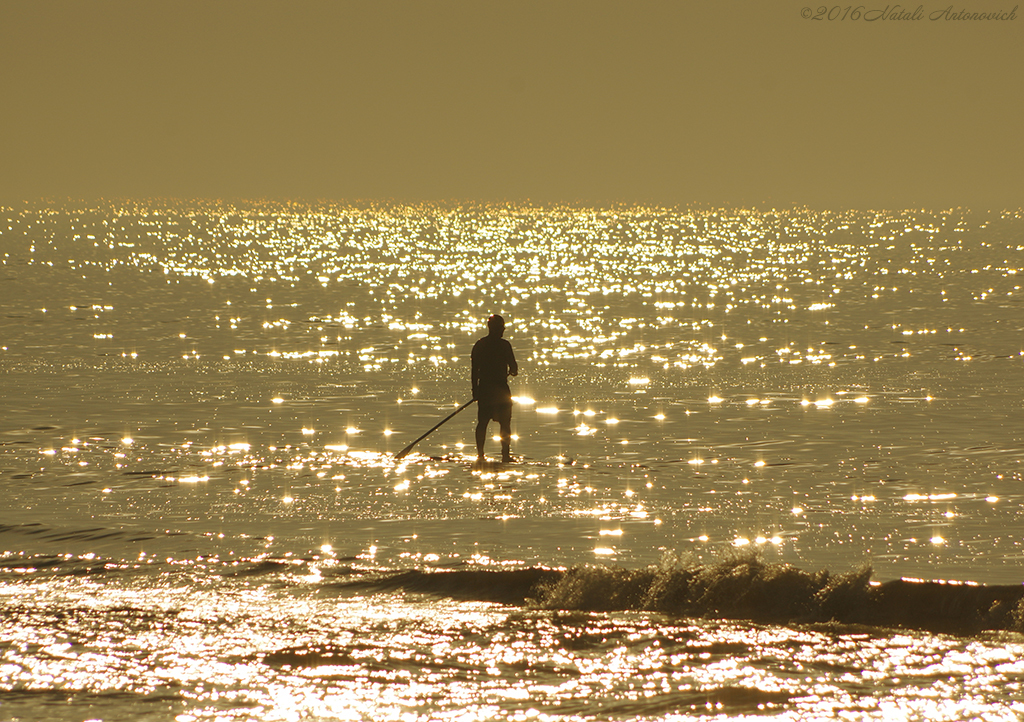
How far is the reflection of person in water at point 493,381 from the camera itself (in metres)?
14.5

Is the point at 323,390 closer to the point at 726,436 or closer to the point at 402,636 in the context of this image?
the point at 726,436

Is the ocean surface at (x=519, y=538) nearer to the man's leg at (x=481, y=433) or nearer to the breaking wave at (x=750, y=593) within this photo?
the breaking wave at (x=750, y=593)

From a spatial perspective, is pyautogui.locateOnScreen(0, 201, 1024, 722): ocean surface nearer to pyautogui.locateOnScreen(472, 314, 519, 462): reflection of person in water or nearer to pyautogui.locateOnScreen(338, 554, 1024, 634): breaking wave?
pyautogui.locateOnScreen(338, 554, 1024, 634): breaking wave

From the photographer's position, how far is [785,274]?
76812mm

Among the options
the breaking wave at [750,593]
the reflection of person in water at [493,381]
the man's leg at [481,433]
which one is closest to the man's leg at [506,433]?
the reflection of person in water at [493,381]

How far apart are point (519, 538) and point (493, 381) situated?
4.22 metres

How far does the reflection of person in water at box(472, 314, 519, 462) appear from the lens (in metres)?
14.5

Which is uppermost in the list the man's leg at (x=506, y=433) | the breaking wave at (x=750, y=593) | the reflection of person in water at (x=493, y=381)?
the reflection of person in water at (x=493, y=381)

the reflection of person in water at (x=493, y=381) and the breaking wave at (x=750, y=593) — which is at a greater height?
the reflection of person in water at (x=493, y=381)

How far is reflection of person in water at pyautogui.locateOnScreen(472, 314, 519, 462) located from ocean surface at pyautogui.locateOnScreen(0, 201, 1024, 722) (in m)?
0.52

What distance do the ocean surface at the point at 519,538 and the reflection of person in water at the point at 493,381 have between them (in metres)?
0.52

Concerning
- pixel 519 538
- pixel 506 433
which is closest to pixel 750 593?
pixel 519 538

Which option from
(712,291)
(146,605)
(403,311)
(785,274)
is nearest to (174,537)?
(146,605)

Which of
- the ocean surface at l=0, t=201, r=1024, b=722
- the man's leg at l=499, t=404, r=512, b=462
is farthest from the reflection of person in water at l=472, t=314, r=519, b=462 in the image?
the ocean surface at l=0, t=201, r=1024, b=722
